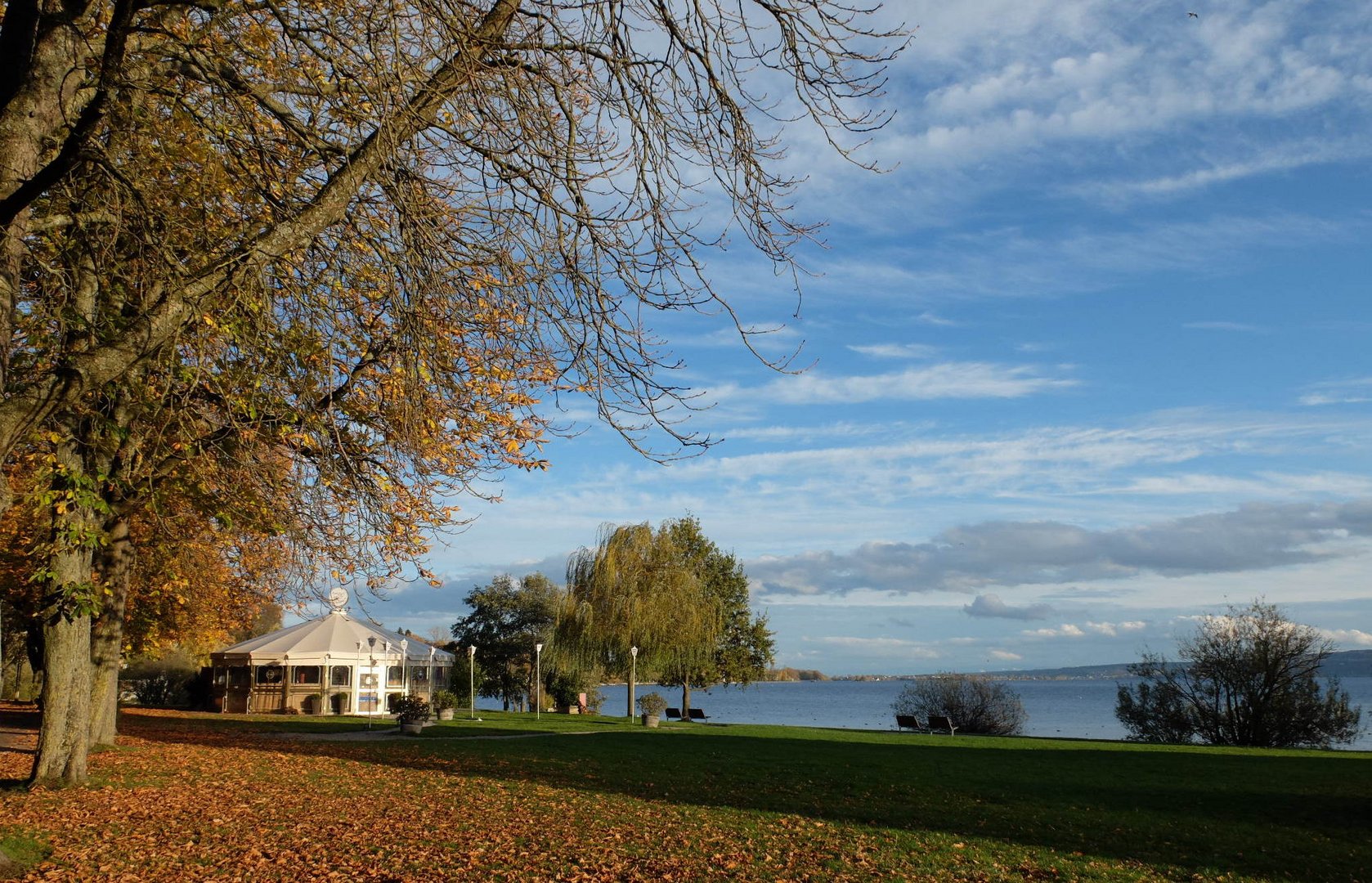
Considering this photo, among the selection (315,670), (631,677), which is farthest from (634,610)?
(315,670)

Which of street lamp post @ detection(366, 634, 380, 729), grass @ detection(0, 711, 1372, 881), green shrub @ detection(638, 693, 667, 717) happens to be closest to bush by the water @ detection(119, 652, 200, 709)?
street lamp post @ detection(366, 634, 380, 729)

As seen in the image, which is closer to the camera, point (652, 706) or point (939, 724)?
point (652, 706)

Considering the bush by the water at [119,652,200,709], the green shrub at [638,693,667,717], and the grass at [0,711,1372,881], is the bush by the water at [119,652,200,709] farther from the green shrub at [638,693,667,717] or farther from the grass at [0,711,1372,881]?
the grass at [0,711,1372,881]

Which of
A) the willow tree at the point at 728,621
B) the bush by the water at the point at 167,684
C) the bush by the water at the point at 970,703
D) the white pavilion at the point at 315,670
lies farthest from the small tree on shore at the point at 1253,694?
the bush by the water at the point at 167,684

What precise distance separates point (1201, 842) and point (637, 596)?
26.0 m

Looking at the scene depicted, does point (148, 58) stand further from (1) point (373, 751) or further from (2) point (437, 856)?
Answer: (1) point (373, 751)

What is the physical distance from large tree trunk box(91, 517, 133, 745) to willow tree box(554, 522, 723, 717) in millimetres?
19932

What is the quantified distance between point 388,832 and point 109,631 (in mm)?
8482

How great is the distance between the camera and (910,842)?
30.5 ft

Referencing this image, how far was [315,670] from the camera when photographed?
3775cm

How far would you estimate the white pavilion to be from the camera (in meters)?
35.6

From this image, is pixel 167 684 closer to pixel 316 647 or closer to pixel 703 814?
pixel 316 647

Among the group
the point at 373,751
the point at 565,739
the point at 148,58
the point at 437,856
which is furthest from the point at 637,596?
the point at 148,58

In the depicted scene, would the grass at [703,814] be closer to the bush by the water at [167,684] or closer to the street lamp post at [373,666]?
the street lamp post at [373,666]
